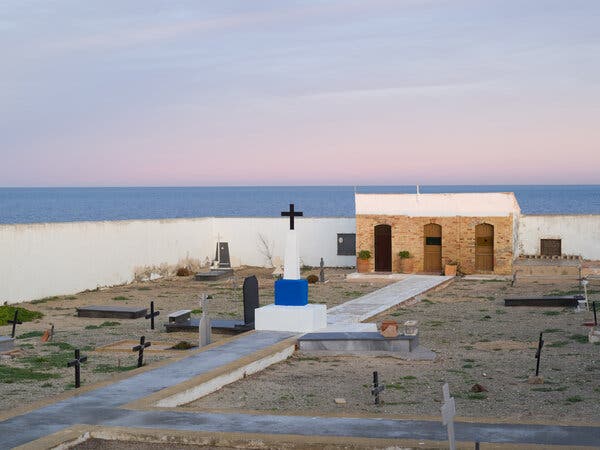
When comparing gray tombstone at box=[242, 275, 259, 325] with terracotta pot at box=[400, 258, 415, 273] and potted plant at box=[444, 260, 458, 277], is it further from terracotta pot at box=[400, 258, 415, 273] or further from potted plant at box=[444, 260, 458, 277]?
terracotta pot at box=[400, 258, 415, 273]

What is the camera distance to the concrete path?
893 inches

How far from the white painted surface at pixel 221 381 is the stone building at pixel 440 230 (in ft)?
58.7

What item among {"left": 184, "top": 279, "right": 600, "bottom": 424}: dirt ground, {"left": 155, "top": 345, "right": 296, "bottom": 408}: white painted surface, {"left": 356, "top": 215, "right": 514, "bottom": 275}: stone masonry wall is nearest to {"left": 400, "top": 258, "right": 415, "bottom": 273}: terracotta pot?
{"left": 356, "top": 215, "right": 514, "bottom": 275}: stone masonry wall

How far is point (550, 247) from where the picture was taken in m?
36.5

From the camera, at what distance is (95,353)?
18.5 m

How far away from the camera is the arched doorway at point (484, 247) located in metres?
34.9

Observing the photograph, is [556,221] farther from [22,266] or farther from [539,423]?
[539,423]

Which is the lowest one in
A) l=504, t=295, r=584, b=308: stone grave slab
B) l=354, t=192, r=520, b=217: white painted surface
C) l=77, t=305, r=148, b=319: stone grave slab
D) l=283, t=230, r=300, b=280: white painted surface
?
l=77, t=305, r=148, b=319: stone grave slab

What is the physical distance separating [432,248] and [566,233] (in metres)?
5.33

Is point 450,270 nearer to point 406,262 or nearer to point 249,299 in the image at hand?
point 406,262

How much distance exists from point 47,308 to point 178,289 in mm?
5804

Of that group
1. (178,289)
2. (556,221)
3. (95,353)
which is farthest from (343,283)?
(95,353)

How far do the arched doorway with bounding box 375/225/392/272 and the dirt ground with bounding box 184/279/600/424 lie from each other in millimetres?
13128

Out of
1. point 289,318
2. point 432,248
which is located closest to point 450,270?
point 432,248
